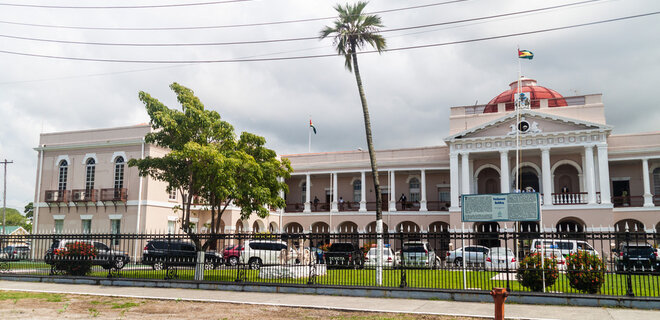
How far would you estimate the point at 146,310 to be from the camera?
1136 cm

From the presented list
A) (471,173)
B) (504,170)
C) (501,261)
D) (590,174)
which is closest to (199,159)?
(501,261)

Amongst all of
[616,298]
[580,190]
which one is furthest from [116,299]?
[580,190]

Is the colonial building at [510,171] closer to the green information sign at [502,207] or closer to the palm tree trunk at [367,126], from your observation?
the palm tree trunk at [367,126]

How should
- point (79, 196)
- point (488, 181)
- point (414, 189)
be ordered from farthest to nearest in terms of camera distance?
point (414, 189) < point (488, 181) < point (79, 196)

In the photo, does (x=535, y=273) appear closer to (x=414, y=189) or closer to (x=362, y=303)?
(x=362, y=303)

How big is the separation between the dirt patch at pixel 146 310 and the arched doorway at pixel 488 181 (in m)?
27.7

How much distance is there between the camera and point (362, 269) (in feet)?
46.7

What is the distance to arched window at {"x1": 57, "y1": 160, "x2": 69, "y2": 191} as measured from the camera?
108 ft

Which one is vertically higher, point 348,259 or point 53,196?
point 53,196

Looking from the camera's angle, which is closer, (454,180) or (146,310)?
(146,310)

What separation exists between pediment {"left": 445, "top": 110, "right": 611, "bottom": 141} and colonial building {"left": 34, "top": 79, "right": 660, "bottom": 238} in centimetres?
6

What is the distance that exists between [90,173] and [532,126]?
27137mm

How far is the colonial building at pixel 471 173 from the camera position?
31.1 meters

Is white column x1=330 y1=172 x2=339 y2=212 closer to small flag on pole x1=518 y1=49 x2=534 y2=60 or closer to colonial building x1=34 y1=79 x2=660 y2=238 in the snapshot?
colonial building x1=34 y1=79 x2=660 y2=238
